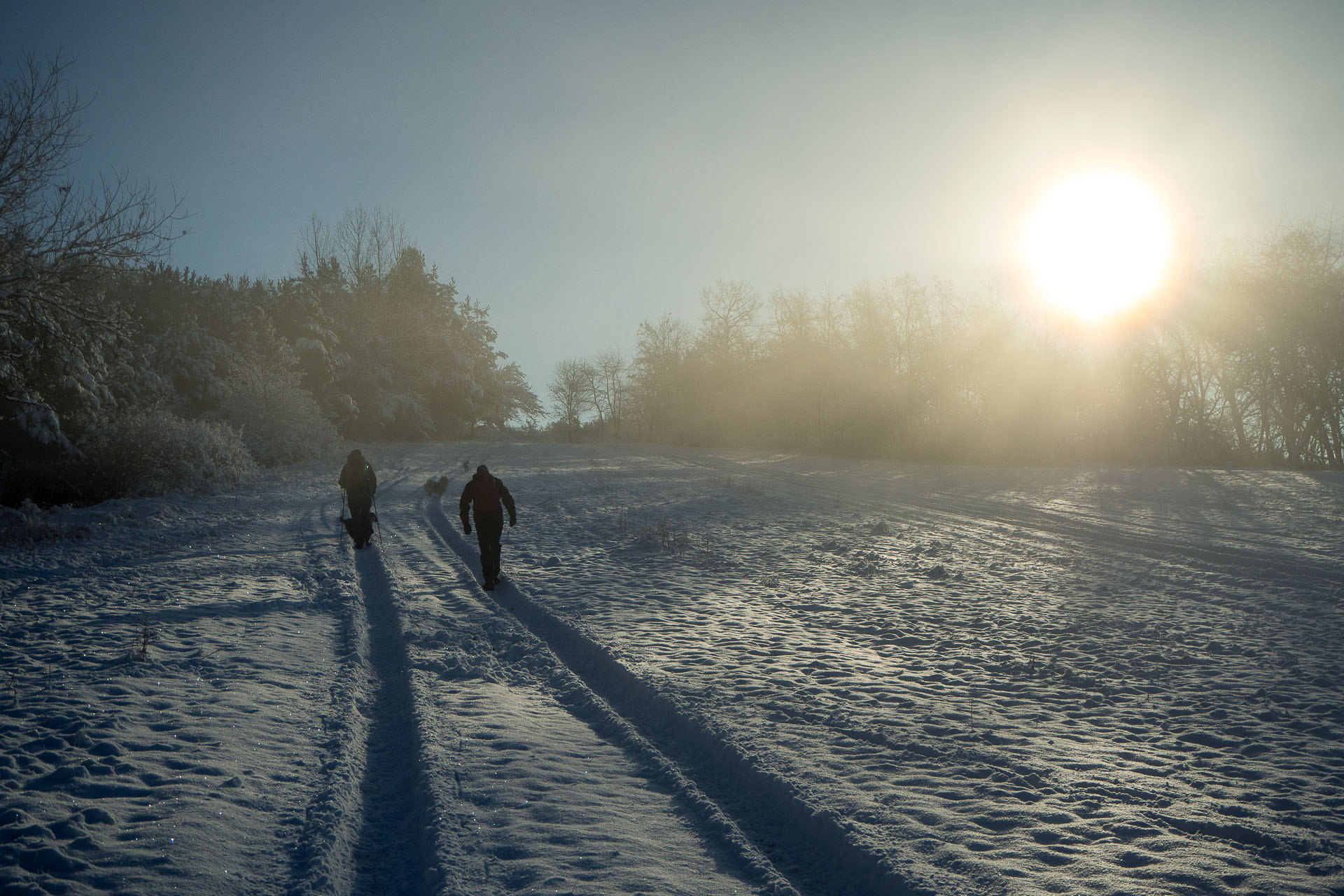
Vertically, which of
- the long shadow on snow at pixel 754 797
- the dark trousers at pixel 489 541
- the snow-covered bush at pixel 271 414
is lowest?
the long shadow on snow at pixel 754 797

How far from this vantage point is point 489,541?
10500 millimetres

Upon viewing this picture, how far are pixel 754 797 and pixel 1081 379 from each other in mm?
39367

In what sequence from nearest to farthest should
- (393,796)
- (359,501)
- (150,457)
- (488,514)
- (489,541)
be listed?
(393,796) < (489,541) < (488,514) < (359,501) < (150,457)

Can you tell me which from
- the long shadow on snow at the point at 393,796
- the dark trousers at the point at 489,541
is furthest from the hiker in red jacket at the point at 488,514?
the long shadow on snow at the point at 393,796

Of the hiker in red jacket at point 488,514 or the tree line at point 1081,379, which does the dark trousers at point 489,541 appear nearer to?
the hiker in red jacket at point 488,514

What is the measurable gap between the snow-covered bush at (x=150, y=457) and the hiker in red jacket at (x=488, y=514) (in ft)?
44.5

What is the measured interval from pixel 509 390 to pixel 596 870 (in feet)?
243

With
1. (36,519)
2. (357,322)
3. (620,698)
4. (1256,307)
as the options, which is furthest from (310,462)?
(1256,307)

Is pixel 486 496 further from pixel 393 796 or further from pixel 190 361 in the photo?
pixel 190 361

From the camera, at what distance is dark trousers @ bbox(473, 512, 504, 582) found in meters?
10.4

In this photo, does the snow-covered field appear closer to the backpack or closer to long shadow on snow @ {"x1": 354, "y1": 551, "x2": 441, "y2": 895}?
long shadow on snow @ {"x1": 354, "y1": 551, "x2": 441, "y2": 895}

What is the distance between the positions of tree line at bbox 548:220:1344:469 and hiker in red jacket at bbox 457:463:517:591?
1113 inches

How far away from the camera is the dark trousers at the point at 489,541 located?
1041 centimetres

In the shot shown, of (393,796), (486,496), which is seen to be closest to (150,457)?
(486,496)
